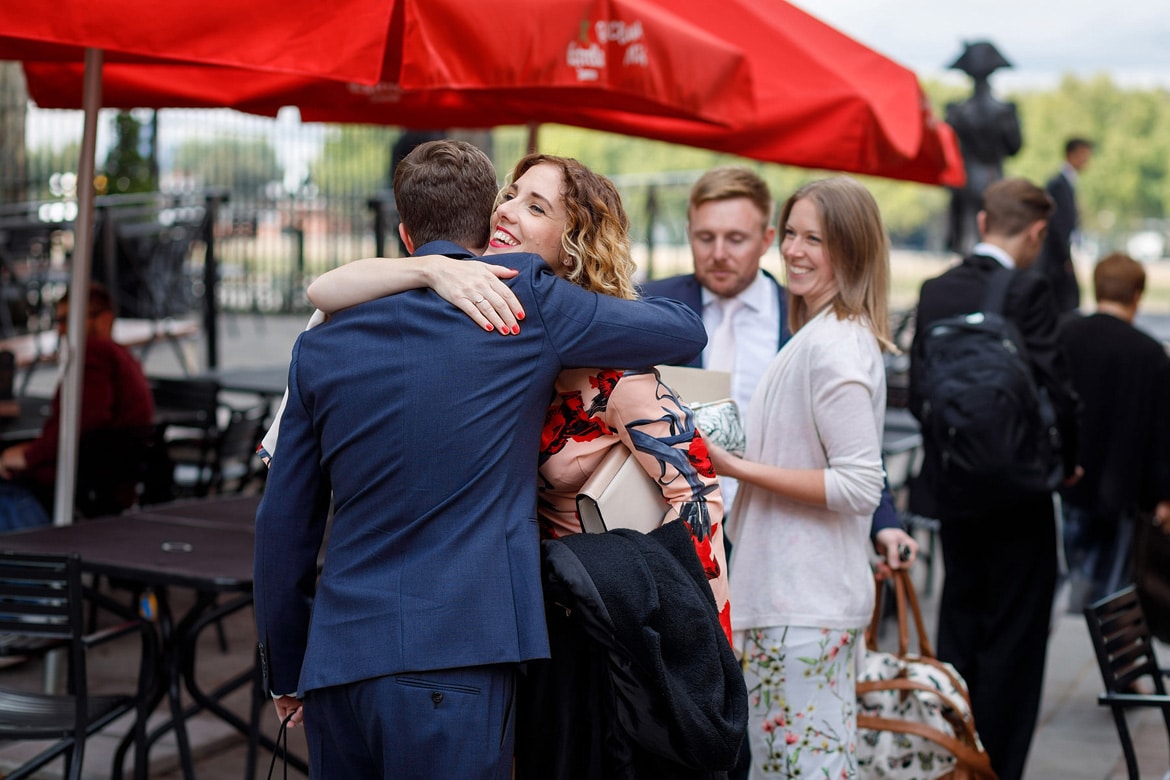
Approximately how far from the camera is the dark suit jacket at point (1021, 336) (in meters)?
4.49

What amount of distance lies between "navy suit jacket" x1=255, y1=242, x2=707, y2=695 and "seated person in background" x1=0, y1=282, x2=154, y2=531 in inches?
149

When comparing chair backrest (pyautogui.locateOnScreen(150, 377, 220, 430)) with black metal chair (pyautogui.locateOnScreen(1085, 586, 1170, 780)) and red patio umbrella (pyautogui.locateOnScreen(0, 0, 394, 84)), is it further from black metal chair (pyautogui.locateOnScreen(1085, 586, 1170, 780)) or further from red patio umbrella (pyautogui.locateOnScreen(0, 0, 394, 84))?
black metal chair (pyautogui.locateOnScreen(1085, 586, 1170, 780))

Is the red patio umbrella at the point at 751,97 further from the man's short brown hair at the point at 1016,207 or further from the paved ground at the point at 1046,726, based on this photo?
the paved ground at the point at 1046,726

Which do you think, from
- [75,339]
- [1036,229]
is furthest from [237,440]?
[1036,229]

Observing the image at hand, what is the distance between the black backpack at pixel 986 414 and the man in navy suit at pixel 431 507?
2094 mm

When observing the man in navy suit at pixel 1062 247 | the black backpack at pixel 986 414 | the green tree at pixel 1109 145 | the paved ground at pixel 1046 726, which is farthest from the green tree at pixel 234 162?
the green tree at pixel 1109 145

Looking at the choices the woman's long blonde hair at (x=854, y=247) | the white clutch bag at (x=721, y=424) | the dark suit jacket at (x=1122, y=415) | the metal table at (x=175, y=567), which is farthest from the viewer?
the dark suit jacket at (x=1122, y=415)

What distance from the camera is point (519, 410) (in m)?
2.36

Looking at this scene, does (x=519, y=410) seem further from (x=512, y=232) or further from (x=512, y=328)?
(x=512, y=232)

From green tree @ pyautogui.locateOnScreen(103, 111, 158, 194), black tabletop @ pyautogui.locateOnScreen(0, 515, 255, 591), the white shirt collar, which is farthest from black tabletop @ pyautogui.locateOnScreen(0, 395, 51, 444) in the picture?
green tree @ pyautogui.locateOnScreen(103, 111, 158, 194)

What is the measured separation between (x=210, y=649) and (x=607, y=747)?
14.1 ft

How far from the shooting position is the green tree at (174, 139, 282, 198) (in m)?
16.8

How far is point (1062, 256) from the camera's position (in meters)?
12.6

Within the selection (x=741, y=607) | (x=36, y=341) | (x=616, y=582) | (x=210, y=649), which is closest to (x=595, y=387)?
(x=616, y=582)
